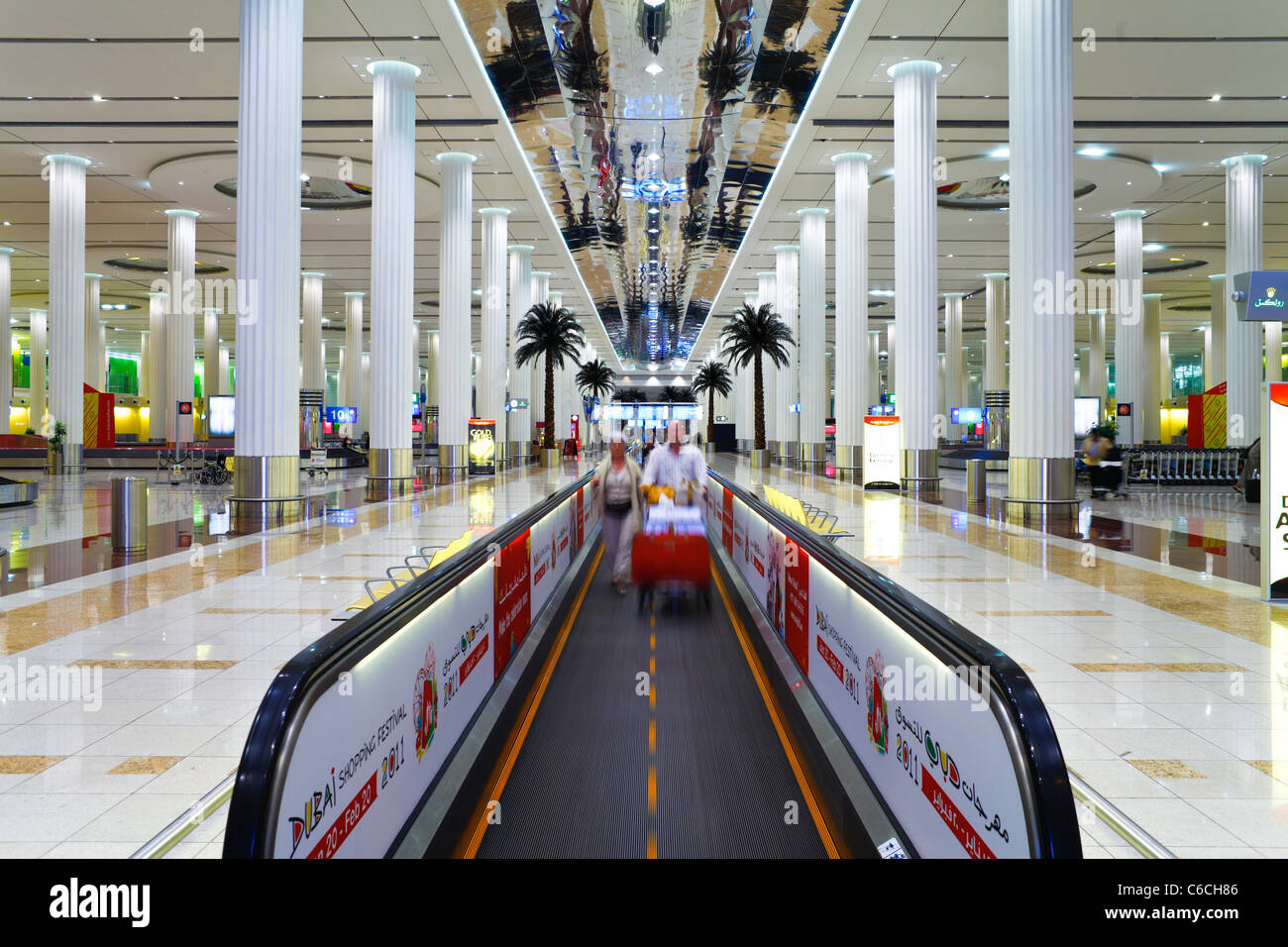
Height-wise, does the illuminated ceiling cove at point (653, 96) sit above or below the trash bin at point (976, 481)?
above

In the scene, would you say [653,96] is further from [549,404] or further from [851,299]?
[549,404]

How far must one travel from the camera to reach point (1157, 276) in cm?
4200

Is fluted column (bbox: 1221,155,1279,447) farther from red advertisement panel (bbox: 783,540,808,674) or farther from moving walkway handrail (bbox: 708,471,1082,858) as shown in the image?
moving walkway handrail (bbox: 708,471,1082,858)

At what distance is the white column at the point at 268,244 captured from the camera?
47.0 ft

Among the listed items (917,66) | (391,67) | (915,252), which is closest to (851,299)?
(915,252)

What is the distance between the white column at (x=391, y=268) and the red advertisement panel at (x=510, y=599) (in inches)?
518

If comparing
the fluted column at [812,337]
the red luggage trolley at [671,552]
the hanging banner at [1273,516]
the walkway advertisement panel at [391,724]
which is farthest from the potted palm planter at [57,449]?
the hanging banner at [1273,516]

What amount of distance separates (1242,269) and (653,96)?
1647cm

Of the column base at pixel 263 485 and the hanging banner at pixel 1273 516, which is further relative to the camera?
the column base at pixel 263 485

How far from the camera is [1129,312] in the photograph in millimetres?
29203

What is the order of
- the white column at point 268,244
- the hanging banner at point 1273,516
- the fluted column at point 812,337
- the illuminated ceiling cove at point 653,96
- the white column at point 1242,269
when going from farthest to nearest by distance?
the fluted column at point 812,337 < the white column at point 1242,269 < the illuminated ceiling cove at point 653,96 < the white column at point 268,244 < the hanging banner at point 1273,516

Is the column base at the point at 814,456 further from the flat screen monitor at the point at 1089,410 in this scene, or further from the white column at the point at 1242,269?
the white column at the point at 1242,269
